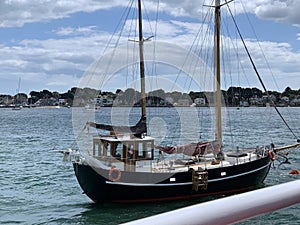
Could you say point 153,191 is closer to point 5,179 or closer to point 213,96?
point 213,96

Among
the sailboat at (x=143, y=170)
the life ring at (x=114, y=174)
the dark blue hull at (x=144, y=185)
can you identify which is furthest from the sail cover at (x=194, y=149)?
the life ring at (x=114, y=174)

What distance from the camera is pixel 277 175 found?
29.2m

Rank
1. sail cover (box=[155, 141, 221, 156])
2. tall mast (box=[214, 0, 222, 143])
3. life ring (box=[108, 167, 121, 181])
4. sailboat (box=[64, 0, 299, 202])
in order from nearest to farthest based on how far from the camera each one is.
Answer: life ring (box=[108, 167, 121, 181]), sailboat (box=[64, 0, 299, 202]), sail cover (box=[155, 141, 221, 156]), tall mast (box=[214, 0, 222, 143])

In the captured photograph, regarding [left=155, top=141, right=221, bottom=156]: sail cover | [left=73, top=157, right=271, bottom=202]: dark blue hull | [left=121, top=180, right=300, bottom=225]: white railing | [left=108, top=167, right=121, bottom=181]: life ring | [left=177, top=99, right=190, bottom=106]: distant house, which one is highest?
[left=177, top=99, right=190, bottom=106]: distant house

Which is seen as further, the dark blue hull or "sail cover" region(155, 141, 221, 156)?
"sail cover" region(155, 141, 221, 156)

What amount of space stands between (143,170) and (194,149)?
379cm

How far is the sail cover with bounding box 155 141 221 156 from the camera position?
880 inches

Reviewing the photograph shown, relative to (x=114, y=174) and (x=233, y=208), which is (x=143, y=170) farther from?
(x=233, y=208)

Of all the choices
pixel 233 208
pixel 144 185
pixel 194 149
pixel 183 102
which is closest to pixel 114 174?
pixel 144 185

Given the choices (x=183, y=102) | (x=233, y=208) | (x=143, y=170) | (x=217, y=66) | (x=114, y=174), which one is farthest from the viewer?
(x=183, y=102)

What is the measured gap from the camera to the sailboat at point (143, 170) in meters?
19.8

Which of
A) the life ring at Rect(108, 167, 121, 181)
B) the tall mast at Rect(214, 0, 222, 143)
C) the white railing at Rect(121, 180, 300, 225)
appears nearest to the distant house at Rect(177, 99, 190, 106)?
the tall mast at Rect(214, 0, 222, 143)

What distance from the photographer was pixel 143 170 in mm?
20031

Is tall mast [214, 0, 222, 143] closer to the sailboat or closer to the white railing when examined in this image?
the sailboat
